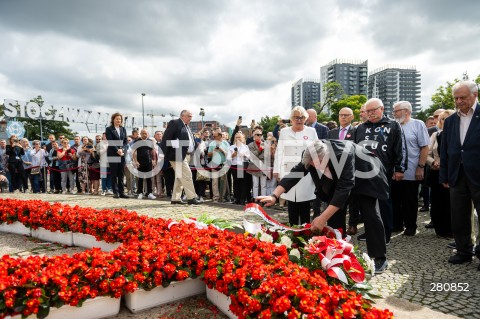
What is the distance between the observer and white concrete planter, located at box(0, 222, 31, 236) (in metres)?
5.98

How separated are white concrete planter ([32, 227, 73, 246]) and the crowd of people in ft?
10.1

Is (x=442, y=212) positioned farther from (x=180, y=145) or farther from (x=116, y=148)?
(x=116, y=148)

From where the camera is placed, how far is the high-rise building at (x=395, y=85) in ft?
249

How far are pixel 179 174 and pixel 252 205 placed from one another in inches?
194

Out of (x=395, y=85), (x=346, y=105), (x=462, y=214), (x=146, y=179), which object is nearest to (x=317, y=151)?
(x=462, y=214)

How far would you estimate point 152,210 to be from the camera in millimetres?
7949

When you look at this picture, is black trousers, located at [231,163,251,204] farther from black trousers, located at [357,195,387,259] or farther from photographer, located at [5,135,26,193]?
photographer, located at [5,135,26,193]

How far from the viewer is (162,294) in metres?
3.23

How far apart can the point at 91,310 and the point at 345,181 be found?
104 inches

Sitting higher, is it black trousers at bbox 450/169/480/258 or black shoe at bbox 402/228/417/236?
black trousers at bbox 450/169/480/258

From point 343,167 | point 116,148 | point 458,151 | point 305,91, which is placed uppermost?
point 305,91

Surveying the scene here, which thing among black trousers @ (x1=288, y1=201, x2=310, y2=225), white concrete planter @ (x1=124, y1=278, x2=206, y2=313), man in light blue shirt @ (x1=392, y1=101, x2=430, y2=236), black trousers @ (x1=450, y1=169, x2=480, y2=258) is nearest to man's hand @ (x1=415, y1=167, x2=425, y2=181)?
man in light blue shirt @ (x1=392, y1=101, x2=430, y2=236)

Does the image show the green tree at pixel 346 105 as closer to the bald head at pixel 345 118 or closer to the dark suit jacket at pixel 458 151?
the bald head at pixel 345 118

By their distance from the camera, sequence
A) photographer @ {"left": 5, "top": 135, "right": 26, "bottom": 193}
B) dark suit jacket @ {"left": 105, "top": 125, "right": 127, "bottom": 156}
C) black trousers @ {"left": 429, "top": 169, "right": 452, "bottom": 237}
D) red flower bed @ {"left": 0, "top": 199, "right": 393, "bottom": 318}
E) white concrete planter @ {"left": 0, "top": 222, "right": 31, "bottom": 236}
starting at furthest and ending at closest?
photographer @ {"left": 5, "top": 135, "right": 26, "bottom": 193} < dark suit jacket @ {"left": 105, "top": 125, "right": 127, "bottom": 156} < white concrete planter @ {"left": 0, "top": 222, "right": 31, "bottom": 236} < black trousers @ {"left": 429, "top": 169, "right": 452, "bottom": 237} < red flower bed @ {"left": 0, "top": 199, "right": 393, "bottom": 318}
